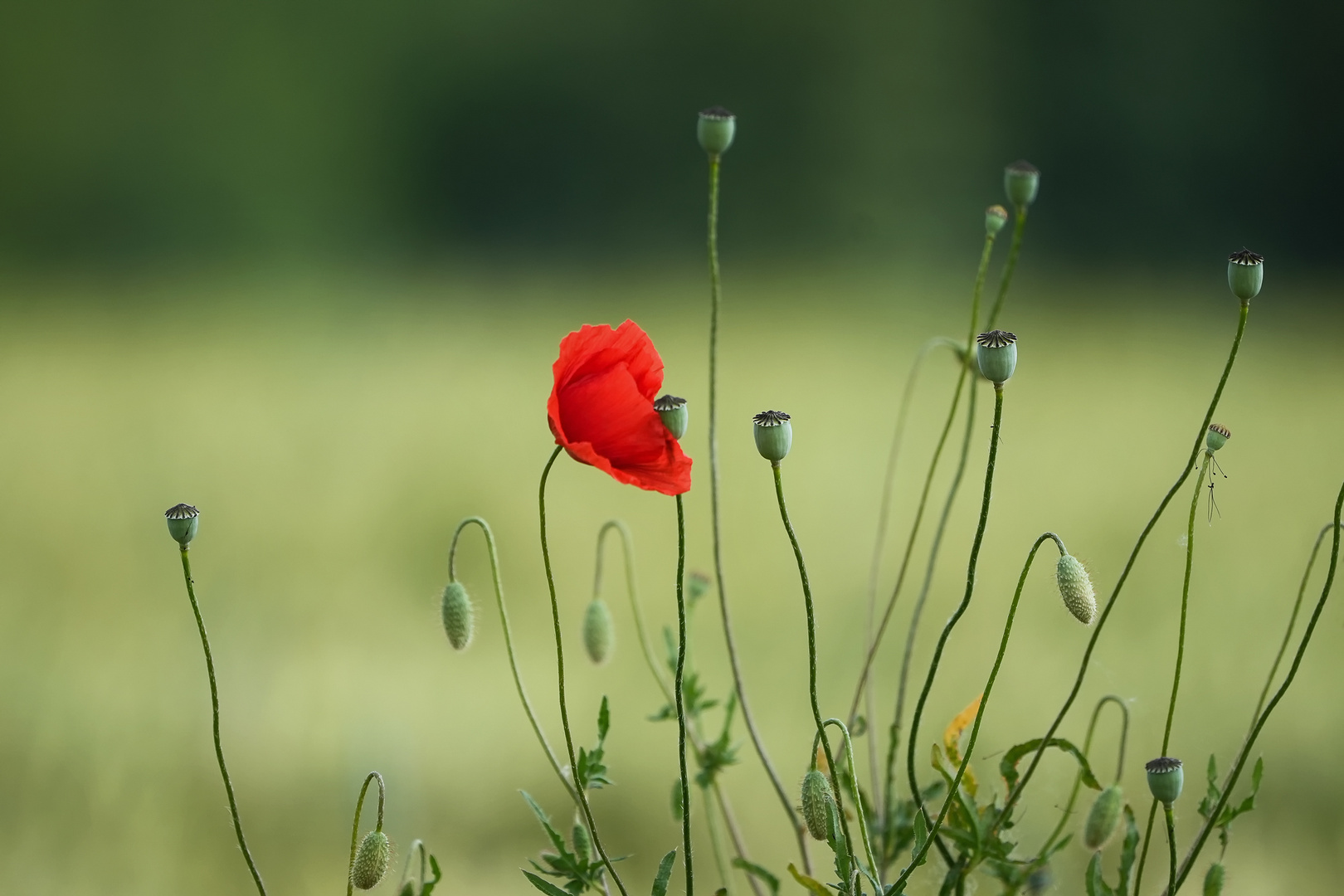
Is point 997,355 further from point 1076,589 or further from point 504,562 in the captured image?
point 504,562

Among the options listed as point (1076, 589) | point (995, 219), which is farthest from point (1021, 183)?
point (1076, 589)

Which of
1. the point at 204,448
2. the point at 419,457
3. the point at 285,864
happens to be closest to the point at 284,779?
the point at 285,864

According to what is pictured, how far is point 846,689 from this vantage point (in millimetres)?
1170

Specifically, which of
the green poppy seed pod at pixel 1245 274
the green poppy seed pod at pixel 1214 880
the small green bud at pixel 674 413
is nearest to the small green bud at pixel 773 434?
the small green bud at pixel 674 413

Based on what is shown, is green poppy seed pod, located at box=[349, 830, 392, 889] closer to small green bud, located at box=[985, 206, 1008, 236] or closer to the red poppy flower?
the red poppy flower

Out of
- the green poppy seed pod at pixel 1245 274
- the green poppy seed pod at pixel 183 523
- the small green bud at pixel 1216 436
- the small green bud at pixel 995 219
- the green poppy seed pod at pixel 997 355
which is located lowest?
the green poppy seed pod at pixel 183 523

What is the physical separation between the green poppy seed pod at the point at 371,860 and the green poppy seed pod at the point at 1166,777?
0.24m

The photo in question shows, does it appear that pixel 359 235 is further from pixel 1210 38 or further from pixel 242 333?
pixel 1210 38

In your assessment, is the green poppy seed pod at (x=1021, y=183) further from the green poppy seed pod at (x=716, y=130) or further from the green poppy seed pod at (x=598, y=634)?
the green poppy seed pod at (x=598, y=634)

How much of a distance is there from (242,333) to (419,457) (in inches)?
30.8

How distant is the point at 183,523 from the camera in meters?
0.38

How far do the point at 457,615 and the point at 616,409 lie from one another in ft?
0.38

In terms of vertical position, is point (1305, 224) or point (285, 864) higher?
point (1305, 224)

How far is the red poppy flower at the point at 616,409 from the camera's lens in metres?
0.41
